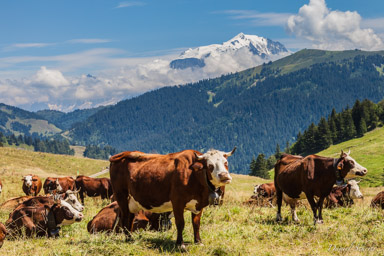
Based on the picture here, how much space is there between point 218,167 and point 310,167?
5896 millimetres

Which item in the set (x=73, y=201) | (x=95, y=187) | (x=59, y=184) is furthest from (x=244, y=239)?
(x=59, y=184)

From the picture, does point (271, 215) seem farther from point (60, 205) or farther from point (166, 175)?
point (60, 205)

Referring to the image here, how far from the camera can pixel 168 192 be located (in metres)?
10.4

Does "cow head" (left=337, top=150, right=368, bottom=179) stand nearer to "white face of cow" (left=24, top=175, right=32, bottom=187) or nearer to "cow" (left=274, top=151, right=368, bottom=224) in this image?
"cow" (left=274, top=151, right=368, bottom=224)

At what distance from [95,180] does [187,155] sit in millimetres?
21039

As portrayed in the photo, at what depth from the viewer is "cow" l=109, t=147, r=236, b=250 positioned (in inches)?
384

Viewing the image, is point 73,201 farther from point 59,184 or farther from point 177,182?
point 59,184

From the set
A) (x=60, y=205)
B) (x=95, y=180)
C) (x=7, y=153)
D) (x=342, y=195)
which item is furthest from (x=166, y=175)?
(x=7, y=153)

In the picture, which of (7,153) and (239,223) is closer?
(239,223)

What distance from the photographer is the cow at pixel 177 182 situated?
32.0 ft

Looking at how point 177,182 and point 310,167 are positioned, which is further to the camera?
point 310,167

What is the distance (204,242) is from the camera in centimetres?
1062

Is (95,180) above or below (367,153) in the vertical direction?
above

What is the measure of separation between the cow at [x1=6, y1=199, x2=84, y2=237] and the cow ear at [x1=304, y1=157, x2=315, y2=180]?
8.42m
